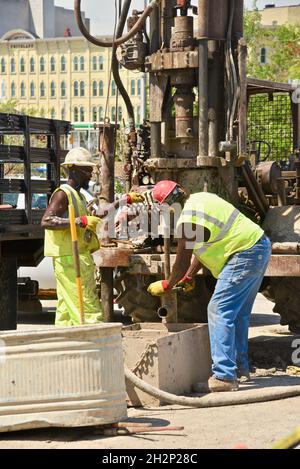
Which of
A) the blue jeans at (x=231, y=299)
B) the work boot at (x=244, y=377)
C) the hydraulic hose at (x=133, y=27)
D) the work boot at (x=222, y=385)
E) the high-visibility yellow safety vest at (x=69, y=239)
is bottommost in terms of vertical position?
the work boot at (x=244, y=377)

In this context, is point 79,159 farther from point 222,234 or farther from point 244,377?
point 244,377

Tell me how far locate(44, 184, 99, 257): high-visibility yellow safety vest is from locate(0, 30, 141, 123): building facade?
3379 inches

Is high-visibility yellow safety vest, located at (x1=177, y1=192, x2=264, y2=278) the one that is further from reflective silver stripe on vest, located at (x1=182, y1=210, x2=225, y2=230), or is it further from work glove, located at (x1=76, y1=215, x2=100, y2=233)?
work glove, located at (x1=76, y1=215, x2=100, y2=233)

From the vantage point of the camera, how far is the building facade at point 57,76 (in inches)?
3839

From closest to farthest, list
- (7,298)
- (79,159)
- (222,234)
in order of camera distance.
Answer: (222,234) → (79,159) → (7,298)

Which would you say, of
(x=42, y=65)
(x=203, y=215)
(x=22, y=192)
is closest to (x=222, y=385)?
(x=203, y=215)

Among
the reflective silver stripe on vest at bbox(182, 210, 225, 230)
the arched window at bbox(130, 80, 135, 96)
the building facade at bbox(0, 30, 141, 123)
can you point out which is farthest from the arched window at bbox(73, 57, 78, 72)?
the reflective silver stripe on vest at bbox(182, 210, 225, 230)

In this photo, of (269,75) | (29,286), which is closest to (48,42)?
(269,75)

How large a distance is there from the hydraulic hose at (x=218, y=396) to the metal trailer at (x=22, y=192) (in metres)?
3.57

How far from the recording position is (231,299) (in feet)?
31.3

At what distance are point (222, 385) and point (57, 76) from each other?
91803 mm

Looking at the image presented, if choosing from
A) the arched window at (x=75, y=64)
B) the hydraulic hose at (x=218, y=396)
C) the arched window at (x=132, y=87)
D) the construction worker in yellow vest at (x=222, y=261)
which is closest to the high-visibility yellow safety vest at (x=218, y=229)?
the construction worker in yellow vest at (x=222, y=261)

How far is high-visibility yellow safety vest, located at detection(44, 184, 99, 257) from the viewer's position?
9461 millimetres

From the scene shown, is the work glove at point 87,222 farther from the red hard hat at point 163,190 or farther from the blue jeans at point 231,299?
the blue jeans at point 231,299
